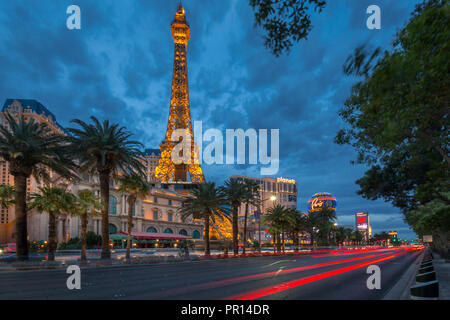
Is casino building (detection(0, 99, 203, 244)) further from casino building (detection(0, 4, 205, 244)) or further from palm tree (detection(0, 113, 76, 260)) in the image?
palm tree (detection(0, 113, 76, 260))

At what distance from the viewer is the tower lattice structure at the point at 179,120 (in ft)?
383

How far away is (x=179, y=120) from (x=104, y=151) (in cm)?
8561

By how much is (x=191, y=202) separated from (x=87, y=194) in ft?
59.8

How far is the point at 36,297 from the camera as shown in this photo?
11734mm

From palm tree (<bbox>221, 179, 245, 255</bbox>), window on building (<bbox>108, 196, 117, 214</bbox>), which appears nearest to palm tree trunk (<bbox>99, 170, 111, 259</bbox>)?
palm tree (<bbox>221, 179, 245, 255</bbox>)

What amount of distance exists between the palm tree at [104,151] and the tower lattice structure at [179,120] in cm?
7911

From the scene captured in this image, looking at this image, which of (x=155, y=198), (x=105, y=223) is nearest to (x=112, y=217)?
(x=155, y=198)

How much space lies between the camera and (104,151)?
108 ft

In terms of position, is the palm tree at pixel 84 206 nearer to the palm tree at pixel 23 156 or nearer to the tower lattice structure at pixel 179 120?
the palm tree at pixel 23 156

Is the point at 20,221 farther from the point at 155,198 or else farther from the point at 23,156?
the point at 155,198

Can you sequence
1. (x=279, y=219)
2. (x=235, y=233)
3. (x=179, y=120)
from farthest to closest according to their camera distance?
(x=179, y=120), (x=279, y=219), (x=235, y=233)

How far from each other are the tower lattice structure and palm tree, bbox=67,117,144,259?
3114 inches

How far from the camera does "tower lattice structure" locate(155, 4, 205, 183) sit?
117 metres
